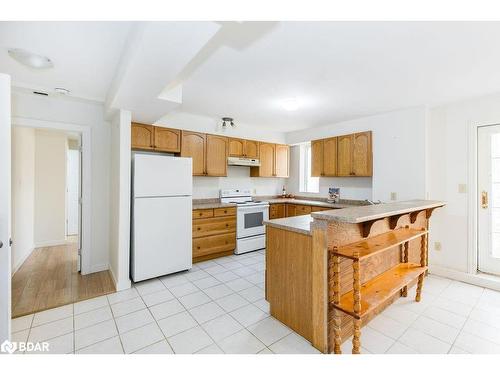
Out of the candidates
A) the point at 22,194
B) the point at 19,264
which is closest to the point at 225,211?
the point at 19,264

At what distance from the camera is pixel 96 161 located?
10.8 ft

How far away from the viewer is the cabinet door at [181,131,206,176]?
3774mm

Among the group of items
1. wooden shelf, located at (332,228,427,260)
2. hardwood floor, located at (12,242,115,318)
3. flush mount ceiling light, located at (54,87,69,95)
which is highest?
flush mount ceiling light, located at (54,87,69,95)

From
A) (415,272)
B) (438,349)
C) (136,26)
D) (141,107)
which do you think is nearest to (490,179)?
(415,272)

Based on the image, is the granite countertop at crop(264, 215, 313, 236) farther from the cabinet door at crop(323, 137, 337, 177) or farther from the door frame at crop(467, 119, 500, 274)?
the door frame at crop(467, 119, 500, 274)

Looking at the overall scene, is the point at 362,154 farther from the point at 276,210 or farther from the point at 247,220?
the point at 247,220

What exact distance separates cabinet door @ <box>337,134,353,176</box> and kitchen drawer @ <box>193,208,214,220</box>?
90.3 inches

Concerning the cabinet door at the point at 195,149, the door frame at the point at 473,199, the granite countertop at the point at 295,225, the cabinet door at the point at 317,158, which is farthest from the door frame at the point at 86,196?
the door frame at the point at 473,199

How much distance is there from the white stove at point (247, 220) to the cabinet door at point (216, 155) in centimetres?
49

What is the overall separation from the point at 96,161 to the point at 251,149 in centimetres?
256

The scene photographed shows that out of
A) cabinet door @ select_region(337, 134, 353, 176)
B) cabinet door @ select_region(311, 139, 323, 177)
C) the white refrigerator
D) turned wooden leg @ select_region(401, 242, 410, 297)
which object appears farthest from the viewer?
cabinet door @ select_region(311, 139, 323, 177)

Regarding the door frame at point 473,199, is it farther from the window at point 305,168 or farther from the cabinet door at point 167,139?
the cabinet door at point 167,139

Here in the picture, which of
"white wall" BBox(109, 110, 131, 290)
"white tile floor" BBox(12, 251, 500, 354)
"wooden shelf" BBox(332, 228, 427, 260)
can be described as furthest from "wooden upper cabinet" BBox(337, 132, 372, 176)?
"white wall" BBox(109, 110, 131, 290)
